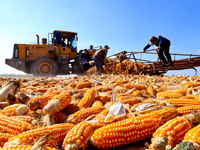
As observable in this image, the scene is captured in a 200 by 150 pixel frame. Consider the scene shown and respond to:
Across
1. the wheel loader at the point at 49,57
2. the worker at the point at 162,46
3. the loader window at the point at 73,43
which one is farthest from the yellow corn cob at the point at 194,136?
the loader window at the point at 73,43

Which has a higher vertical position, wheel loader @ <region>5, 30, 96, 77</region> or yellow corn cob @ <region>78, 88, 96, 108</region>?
wheel loader @ <region>5, 30, 96, 77</region>

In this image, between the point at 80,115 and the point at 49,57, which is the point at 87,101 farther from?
the point at 49,57

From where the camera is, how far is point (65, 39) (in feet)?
56.7

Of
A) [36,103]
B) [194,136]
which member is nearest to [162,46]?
[36,103]

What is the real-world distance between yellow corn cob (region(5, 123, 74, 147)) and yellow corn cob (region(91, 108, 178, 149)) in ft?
1.24

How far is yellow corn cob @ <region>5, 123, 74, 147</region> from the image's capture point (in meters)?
1.54

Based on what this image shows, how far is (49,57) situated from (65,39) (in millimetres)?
2831

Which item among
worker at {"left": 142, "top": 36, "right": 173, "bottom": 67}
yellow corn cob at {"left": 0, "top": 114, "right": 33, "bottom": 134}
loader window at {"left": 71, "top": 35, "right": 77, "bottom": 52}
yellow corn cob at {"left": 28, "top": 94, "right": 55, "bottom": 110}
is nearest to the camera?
yellow corn cob at {"left": 0, "top": 114, "right": 33, "bottom": 134}

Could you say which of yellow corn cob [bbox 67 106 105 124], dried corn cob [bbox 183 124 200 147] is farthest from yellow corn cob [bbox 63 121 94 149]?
dried corn cob [bbox 183 124 200 147]

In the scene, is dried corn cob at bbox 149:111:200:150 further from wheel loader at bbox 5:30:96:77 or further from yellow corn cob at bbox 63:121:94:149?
wheel loader at bbox 5:30:96:77

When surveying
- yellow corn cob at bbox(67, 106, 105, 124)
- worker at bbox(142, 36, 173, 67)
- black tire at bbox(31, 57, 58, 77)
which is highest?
worker at bbox(142, 36, 173, 67)

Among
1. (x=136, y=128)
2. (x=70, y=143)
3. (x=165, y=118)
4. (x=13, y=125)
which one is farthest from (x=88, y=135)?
(x=13, y=125)

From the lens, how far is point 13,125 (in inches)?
77.8

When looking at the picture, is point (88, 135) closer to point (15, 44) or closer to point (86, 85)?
point (86, 85)
